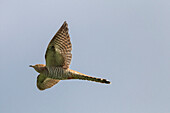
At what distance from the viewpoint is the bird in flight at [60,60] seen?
14.5m

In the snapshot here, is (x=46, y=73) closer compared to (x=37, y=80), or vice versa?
(x=46, y=73)

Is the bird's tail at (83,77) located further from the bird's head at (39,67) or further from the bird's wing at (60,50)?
the bird's head at (39,67)

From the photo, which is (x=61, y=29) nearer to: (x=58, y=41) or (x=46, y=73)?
(x=58, y=41)

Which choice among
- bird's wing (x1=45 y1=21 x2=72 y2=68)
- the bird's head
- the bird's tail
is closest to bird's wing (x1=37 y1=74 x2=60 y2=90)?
the bird's head

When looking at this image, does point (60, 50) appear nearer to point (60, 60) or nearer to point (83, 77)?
point (60, 60)

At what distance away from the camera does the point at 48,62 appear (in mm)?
15047

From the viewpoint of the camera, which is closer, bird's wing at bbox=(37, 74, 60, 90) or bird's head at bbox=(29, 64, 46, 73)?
bird's head at bbox=(29, 64, 46, 73)

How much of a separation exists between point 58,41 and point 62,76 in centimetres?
146

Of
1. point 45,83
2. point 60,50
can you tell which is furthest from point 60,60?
point 45,83

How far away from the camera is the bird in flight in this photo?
14547 mm

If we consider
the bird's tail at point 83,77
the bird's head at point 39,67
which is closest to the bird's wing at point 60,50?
the bird's head at point 39,67

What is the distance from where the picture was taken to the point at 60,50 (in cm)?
1478

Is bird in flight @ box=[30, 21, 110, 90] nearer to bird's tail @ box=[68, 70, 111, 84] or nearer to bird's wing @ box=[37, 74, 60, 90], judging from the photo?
bird's tail @ box=[68, 70, 111, 84]

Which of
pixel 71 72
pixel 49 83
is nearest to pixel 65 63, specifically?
pixel 71 72
